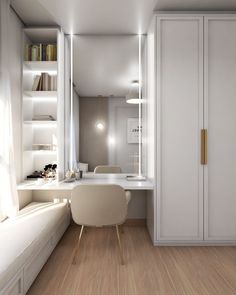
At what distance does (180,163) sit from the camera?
9.93ft

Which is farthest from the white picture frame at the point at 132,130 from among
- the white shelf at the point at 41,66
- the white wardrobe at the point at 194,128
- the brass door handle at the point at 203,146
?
the white shelf at the point at 41,66

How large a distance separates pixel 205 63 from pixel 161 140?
0.96 metres

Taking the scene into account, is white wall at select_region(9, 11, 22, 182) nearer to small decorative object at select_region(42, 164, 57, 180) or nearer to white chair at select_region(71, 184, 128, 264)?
small decorative object at select_region(42, 164, 57, 180)

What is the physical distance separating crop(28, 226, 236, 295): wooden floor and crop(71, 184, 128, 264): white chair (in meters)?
0.19

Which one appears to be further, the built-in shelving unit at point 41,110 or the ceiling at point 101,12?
the built-in shelving unit at point 41,110

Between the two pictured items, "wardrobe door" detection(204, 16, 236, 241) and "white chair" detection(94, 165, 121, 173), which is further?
"white chair" detection(94, 165, 121, 173)

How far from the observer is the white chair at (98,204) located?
8.56 feet

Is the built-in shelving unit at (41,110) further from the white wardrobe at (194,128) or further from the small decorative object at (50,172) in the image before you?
the white wardrobe at (194,128)

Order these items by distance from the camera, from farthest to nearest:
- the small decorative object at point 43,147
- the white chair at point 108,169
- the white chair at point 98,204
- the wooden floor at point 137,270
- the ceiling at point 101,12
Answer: the white chair at point 108,169
the small decorative object at point 43,147
the ceiling at point 101,12
the white chair at point 98,204
the wooden floor at point 137,270

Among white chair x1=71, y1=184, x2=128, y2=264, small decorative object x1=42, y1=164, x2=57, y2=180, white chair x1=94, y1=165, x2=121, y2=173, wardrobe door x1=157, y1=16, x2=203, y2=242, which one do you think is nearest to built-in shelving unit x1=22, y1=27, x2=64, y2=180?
small decorative object x1=42, y1=164, x2=57, y2=180

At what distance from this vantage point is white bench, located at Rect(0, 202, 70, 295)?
5.58 feet

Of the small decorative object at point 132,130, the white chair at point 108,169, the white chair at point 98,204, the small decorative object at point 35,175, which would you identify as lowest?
the white chair at point 98,204

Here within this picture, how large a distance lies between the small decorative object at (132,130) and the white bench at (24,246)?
1302 millimetres

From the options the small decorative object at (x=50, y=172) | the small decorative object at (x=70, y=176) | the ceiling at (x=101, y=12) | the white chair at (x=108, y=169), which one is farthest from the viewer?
the white chair at (x=108, y=169)
